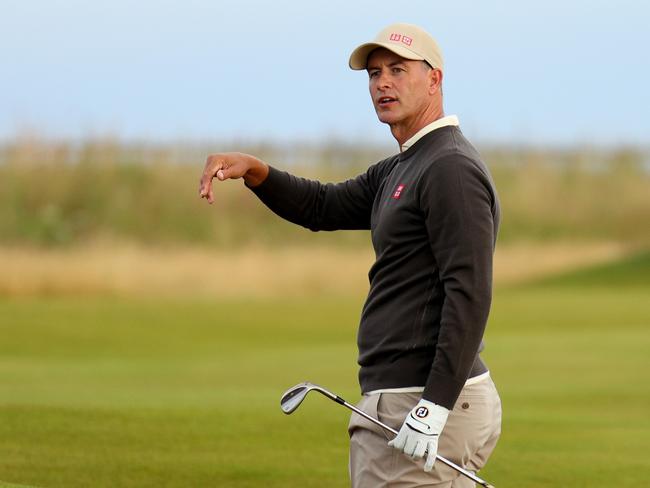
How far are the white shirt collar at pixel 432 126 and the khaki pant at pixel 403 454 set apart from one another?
635 millimetres

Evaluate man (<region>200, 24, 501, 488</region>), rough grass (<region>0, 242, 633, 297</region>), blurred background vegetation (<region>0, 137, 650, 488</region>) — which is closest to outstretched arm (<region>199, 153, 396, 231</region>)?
man (<region>200, 24, 501, 488</region>)

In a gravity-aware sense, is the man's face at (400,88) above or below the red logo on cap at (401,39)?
below

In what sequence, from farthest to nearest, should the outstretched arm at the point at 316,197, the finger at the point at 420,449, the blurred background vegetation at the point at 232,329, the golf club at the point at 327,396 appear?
the blurred background vegetation at the point at 232,329 < the outstretched arm at the point at 316,197 < the golf club at the point at 327,396 < the finger at the point at 420,449

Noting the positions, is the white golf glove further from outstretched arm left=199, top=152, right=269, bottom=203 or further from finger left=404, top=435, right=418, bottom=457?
outstretched arm left=199, top=152, right=269, bottom=203

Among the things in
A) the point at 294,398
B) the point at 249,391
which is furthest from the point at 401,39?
the point at 249,391

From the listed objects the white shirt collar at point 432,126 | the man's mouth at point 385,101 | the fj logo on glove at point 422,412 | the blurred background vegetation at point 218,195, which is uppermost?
the man's mouth at point 385,101

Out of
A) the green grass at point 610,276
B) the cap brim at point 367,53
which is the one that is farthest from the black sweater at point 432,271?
the green grass at point 610,276

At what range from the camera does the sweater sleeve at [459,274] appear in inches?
120

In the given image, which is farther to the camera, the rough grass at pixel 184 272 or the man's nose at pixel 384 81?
the rough grass at pixel 184 272

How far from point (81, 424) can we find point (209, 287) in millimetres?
14773

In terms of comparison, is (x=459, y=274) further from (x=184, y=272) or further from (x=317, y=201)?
(x=184, y=272)

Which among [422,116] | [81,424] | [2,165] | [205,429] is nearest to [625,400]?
[205,429]

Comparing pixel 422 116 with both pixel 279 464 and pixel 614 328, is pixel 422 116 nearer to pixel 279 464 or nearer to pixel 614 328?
pixel 279 464

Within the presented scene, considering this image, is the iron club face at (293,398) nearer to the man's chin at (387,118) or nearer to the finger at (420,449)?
the finger at (420,449)
